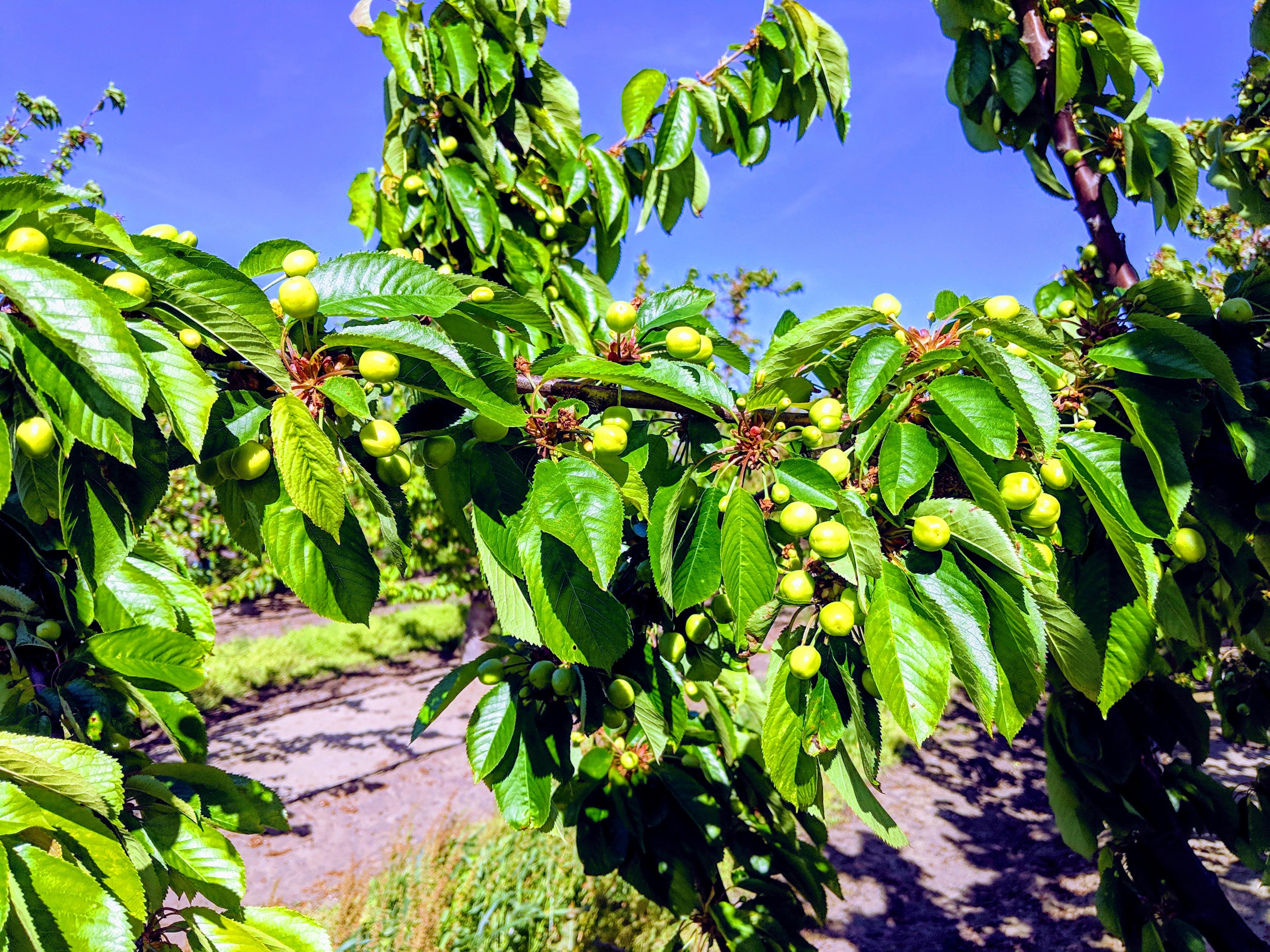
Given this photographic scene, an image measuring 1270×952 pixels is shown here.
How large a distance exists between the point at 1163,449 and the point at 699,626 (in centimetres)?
84

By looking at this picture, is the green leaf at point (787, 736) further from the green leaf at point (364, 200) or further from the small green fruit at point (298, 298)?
the green leaf at point (364, 200)

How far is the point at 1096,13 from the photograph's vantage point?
2299mm

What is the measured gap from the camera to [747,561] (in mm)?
936

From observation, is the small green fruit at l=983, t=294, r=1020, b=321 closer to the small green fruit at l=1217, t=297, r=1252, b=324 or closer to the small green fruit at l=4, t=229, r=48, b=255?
the small green fruit at l=1217, t=297, r=1252, b=324

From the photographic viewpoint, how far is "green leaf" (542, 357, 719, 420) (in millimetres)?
959

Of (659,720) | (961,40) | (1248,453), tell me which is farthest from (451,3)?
(1248,453)

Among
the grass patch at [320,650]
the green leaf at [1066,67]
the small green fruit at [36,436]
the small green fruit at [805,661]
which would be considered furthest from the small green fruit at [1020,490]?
the grass patch at [320,650]

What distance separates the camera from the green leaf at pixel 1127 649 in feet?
3.83

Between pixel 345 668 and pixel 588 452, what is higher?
pixel 588 452

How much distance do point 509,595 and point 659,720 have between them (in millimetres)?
562

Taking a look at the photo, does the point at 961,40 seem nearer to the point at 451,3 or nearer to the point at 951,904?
the point at 451,3

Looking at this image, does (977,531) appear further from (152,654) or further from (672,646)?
(152,654)

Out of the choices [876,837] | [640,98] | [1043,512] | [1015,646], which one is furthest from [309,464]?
[876,837]

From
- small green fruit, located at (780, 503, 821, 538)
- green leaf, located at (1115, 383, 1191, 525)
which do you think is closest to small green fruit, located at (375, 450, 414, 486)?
small green fruit, located at (780, 503, 821, 538)
